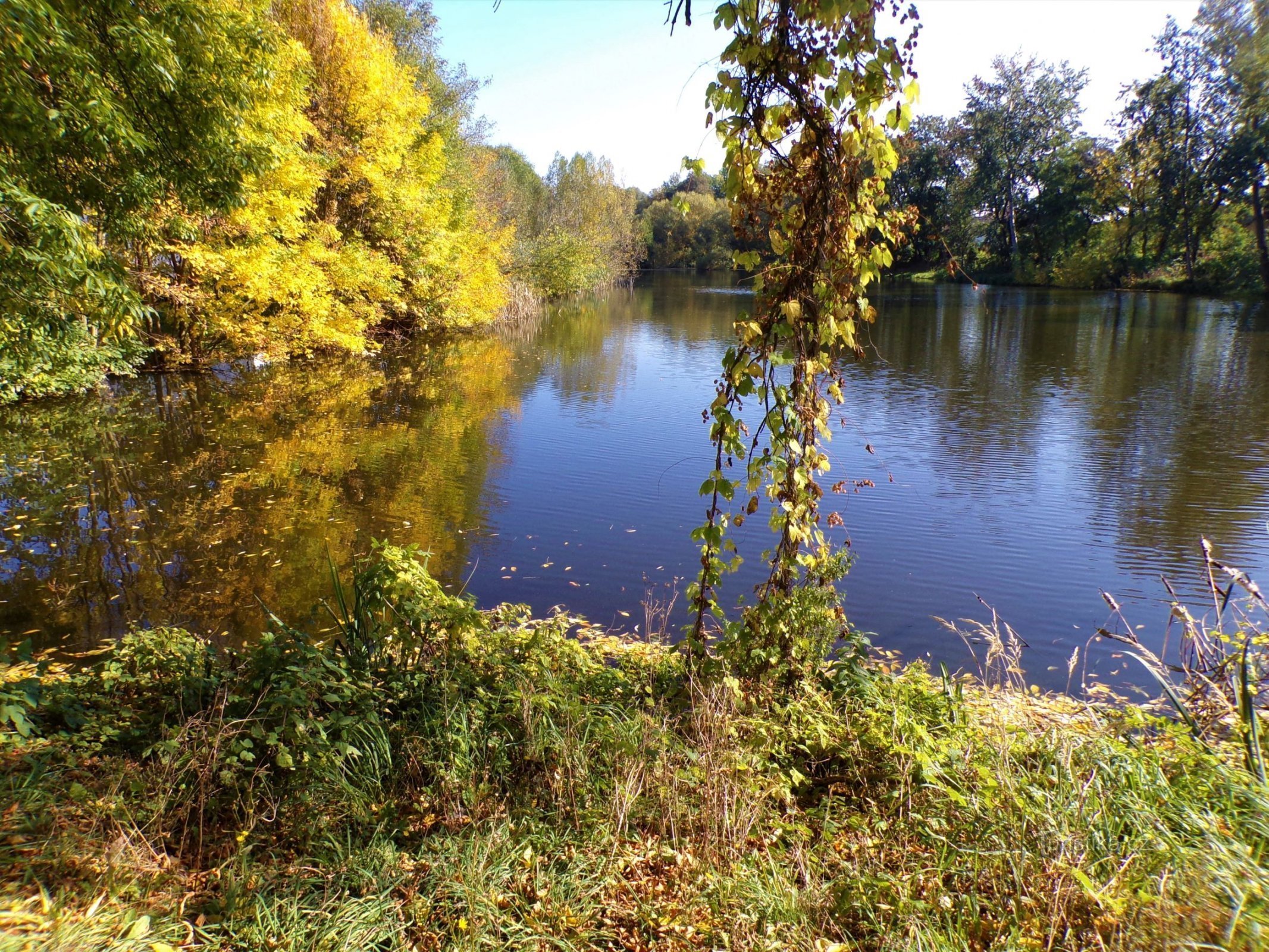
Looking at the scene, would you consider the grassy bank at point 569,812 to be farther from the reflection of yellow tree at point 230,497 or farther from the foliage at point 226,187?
the foliage at point 226,187

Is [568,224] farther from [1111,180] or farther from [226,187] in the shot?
[226,187]

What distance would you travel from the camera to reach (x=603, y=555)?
25.2 feet

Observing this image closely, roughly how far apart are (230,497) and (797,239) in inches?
321

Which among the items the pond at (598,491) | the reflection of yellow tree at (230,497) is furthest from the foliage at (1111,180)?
the reflection of yellow tree at (230,497)

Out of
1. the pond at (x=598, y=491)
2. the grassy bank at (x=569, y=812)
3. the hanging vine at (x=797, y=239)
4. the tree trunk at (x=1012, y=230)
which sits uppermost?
the tree trunk at (x=1012, y=230)

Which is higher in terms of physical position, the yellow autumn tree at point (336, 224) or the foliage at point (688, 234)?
the foliage at point (688, 234)

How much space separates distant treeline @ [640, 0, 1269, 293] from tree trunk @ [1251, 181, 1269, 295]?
75mm

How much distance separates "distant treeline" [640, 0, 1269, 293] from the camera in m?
34.5

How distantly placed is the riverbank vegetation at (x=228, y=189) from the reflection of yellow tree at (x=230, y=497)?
1.48 m

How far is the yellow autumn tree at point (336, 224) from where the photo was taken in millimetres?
13883

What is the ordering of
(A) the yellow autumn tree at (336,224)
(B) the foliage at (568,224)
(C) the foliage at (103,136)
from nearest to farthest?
1. (C) the foliage at (103,136)
2. (A) the yellow autumn tree at (336,224)
3. (B) the foliage at (568,224)

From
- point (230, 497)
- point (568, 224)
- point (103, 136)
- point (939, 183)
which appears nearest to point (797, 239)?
point (103, 136)

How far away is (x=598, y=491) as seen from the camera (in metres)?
9.88

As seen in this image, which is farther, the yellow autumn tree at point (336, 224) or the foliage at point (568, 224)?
the foliage at point (568, 224)
